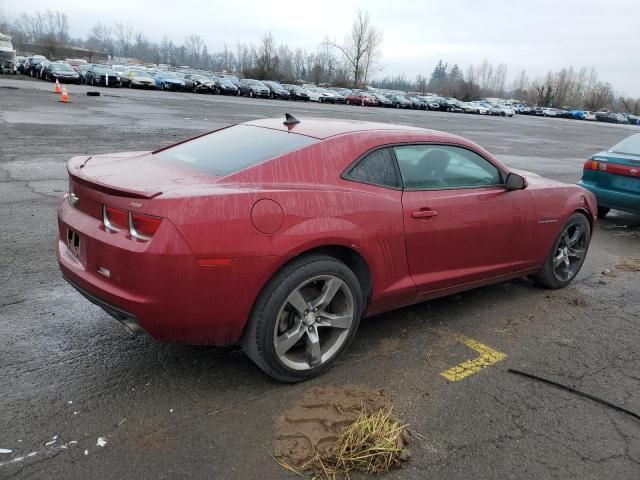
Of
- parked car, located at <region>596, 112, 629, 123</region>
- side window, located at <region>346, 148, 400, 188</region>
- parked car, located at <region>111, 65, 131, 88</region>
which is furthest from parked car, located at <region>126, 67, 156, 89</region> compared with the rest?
parked car, located at <region>596, 112, 629, 123</region>

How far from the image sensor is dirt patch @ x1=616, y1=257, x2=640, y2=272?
618cm

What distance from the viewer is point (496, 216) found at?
4273 mm

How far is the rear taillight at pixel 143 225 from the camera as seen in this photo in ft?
9.17

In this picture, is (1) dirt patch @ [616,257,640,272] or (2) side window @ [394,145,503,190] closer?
(2) side window @ [394,145,503,190]

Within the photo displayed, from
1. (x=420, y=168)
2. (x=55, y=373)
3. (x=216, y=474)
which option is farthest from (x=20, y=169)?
(x=216, y=474)

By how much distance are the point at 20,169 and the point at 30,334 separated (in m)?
6.67

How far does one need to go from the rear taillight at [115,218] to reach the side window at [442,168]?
1867 mm

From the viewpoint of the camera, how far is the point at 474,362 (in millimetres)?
3709

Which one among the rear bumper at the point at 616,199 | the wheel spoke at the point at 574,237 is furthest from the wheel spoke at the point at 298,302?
the rear bumper at the point at 616,199

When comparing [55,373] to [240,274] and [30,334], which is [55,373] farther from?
[240,274]

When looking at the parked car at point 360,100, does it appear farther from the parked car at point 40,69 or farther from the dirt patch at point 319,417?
the dirt patch at point 319,417

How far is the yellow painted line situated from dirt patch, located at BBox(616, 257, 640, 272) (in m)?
3.17

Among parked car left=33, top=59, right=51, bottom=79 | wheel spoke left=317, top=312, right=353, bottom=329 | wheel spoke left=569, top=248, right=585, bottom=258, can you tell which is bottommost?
wheel spoke left=317, top=312, right=353, bottom=329

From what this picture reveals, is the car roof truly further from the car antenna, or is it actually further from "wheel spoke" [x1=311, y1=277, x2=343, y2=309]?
"wheel spoke" [x1=311, y1=277, x2=343, y2=309]
